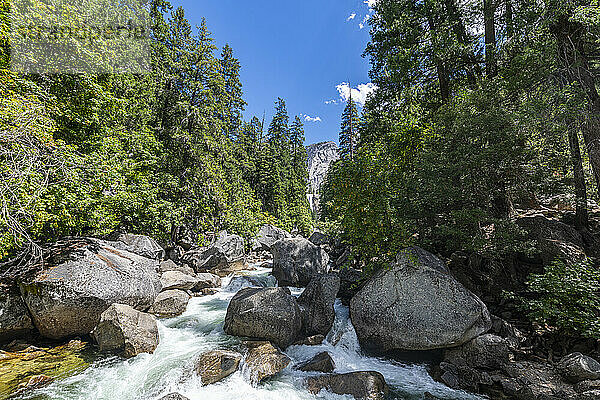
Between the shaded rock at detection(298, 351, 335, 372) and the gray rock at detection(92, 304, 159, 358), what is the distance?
3.90m

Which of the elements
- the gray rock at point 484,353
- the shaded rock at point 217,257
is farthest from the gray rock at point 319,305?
the shaded rock at point 217,257

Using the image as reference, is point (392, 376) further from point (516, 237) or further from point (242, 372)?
point (516, 237)

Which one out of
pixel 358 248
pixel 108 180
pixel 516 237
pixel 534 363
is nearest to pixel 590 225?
pixel 516 237

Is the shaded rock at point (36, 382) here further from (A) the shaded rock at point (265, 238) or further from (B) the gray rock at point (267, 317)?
(A) the shaded rock at point (265, 238)

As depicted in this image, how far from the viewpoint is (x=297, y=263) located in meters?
13.1

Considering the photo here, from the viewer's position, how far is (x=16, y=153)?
5770mm

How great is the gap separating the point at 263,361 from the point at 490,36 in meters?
13.7

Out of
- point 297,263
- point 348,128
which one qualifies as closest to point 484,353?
point 297,263

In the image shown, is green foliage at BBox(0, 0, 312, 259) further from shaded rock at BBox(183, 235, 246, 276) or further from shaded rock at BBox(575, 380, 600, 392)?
shaded rock at BBox(575, 380, 600, 392)

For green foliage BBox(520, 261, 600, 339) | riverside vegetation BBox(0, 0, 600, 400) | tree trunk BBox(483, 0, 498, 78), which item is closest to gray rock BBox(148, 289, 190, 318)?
riverside vegetation BBox(0, 0, 600, 400)

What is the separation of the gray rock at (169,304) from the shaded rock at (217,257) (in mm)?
5568

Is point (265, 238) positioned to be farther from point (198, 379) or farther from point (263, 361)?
point (198, 379)

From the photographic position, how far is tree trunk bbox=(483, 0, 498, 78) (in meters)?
9.23

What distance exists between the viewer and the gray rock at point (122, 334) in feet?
21.1
